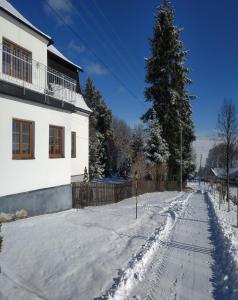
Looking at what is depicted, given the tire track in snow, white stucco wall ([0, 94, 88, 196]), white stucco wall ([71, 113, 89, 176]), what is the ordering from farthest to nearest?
white stucco wall ([71, 113, 89, 176]) < white stucco wall ([0, 94, 88, 196]) < the tire track in snow

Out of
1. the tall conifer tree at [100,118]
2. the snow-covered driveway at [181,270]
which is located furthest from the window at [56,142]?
the tall conifer tree at [100,118]

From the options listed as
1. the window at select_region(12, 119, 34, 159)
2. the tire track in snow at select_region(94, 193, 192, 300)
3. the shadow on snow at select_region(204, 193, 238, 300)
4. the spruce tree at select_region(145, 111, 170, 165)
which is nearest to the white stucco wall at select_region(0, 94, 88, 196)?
the window at select_region(12, 119, 34, 159)

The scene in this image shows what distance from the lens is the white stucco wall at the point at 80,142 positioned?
17.3 m

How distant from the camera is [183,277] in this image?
5.43 metres

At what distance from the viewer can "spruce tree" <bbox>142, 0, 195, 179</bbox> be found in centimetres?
3078

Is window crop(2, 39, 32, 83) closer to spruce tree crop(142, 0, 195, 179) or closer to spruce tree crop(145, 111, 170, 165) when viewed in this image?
spruce tree crop(145, 111, 170, 165)

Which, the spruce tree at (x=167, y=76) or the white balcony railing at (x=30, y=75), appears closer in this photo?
the white balcony railing at (x=30, y=75)

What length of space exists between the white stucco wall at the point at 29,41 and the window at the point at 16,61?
0.18 m

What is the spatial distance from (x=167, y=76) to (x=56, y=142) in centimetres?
2160

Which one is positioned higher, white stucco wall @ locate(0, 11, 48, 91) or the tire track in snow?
white stucco wall @ locate(0, 11, 48, 91)

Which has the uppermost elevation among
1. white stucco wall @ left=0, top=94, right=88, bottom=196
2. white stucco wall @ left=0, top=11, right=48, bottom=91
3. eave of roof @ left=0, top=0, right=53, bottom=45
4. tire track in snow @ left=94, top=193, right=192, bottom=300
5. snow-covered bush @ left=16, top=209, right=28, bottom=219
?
eave of roof @ left=0, top=0, right=53, bottom=45

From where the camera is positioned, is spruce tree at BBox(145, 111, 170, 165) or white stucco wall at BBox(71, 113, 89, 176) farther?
spruce tree at BBox(145, 111, 170, 165)

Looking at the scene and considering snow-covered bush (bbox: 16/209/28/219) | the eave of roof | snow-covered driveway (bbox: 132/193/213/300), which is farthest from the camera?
the eave of roof

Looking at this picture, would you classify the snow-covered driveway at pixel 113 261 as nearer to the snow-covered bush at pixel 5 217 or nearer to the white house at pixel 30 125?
the snow-covered bush at pixel 5 217
